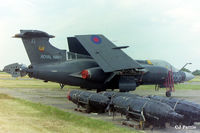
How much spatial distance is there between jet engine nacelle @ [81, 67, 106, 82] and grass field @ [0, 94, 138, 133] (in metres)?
4.75

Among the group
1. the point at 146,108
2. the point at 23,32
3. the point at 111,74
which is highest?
the point at 23,32

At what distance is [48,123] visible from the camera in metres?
9.21

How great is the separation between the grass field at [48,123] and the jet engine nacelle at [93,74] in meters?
4.75

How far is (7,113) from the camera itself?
11055 millimetres

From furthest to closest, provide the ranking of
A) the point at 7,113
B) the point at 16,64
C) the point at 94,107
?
the point at 16,64
the point at 94,107
the point at 7,113

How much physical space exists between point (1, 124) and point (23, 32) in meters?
9.06

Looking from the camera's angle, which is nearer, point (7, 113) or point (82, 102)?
point (7, 113)

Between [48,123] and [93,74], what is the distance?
738cm

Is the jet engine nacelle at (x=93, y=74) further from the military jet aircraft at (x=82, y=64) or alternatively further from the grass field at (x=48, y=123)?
the grass field at (x=48, y=123)

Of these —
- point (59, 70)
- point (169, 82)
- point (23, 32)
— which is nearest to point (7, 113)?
point (59, 70)

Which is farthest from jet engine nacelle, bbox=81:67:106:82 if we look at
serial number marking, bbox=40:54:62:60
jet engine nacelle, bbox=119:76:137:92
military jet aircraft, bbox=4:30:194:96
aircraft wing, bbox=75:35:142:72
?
serial number marking, bbox=40:54:62:60

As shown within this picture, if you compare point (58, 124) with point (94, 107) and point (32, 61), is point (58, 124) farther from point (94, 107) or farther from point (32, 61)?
point (32, 61)

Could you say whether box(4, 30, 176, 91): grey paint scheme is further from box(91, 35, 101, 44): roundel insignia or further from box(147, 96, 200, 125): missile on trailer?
box(147, 96, 200, 125): missile on trailer

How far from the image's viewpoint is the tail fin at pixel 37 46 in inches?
645
